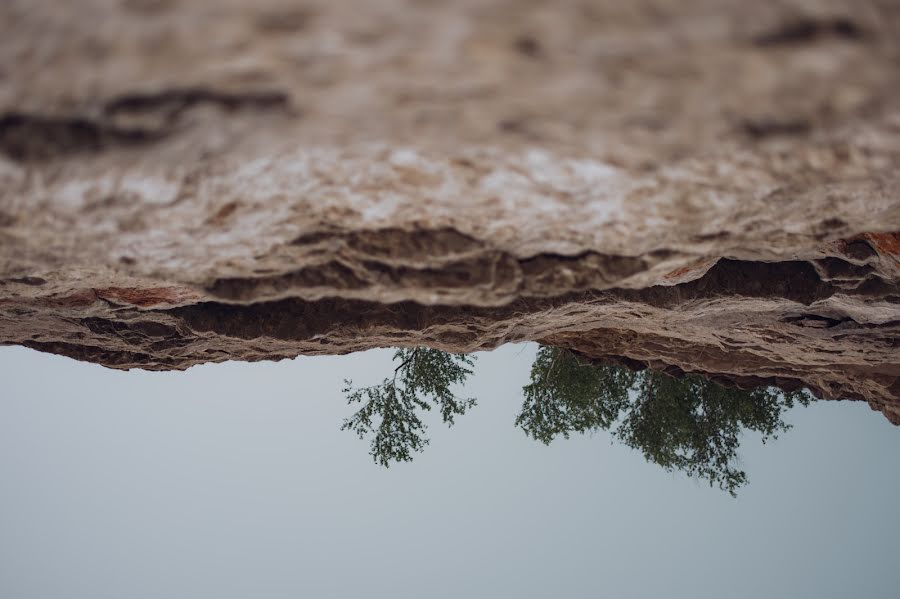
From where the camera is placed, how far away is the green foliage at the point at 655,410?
15305 millimetres

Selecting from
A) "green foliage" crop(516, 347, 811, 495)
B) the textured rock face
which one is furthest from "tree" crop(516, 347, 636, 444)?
the textured rock face

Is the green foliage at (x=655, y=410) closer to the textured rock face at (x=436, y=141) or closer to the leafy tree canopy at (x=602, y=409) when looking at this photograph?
the leafy tree canopy at (x=602, y=409)

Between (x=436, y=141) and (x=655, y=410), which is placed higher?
(x=655, y=410)

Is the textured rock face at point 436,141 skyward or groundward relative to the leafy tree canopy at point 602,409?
groundward

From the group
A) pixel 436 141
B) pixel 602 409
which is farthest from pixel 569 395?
pixel 436 141

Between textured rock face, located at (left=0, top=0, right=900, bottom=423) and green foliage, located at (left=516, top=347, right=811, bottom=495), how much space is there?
1150 centimetres

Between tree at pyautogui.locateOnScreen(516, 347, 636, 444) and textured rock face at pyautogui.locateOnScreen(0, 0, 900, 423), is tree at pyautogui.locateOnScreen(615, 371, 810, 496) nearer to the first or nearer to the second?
tree at pyautogui.locateOnScreen(516, 347, 636, 444)

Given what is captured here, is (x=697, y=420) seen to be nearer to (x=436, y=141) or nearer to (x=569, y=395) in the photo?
(x=569, y=395)

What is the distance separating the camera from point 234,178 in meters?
2.78

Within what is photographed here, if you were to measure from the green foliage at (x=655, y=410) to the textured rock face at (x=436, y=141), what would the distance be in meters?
11.5

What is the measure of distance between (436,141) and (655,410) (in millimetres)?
14448

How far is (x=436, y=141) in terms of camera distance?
262 centimetres

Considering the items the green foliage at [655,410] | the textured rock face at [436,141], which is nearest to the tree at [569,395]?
the green foliage at [655,410]

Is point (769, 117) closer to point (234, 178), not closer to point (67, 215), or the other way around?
point (234, 178)
